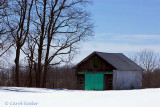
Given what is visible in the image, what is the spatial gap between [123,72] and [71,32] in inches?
313

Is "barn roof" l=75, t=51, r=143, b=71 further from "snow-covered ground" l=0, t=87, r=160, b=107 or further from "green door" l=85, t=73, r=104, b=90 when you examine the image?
"snow-covered ground" l=0, t=87, r=160, b=107

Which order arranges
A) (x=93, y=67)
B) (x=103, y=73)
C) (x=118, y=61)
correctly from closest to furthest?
(x=103, y=73) < (x=93, y=67) < (x=118, y=61)

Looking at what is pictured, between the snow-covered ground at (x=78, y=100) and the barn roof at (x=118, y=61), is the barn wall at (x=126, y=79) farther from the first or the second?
the snow-covered ground at (x=78, y=100)

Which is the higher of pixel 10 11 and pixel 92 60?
pixel 10 11

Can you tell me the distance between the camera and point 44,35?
3634cm

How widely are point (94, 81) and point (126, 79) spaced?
4125 mm

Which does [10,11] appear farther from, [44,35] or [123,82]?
[123,82]

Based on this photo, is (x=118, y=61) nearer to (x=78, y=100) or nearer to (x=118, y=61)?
(x=118, y=61)

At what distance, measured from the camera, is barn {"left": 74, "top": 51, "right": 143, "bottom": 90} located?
120ft

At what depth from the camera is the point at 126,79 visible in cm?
3844

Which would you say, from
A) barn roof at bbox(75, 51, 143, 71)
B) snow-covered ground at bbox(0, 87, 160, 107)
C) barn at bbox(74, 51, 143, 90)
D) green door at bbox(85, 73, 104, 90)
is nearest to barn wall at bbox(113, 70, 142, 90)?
barn at bbox(74, 51, 143, 90)

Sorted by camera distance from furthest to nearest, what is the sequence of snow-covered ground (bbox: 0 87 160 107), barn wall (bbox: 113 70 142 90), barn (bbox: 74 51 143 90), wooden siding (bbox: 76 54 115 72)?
1. wooden siding (bbox: 76 54 115 72)
2. barn (bbox: 74 51 143 90)
3. barn wall (bbox: 113 70 142 90)
4. snow-covered ground (bbox: 0 87 160 107)

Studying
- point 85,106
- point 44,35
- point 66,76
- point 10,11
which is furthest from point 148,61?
point 85,106

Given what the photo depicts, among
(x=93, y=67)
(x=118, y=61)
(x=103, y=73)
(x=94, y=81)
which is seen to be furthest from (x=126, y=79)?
(x=93, y=67)
